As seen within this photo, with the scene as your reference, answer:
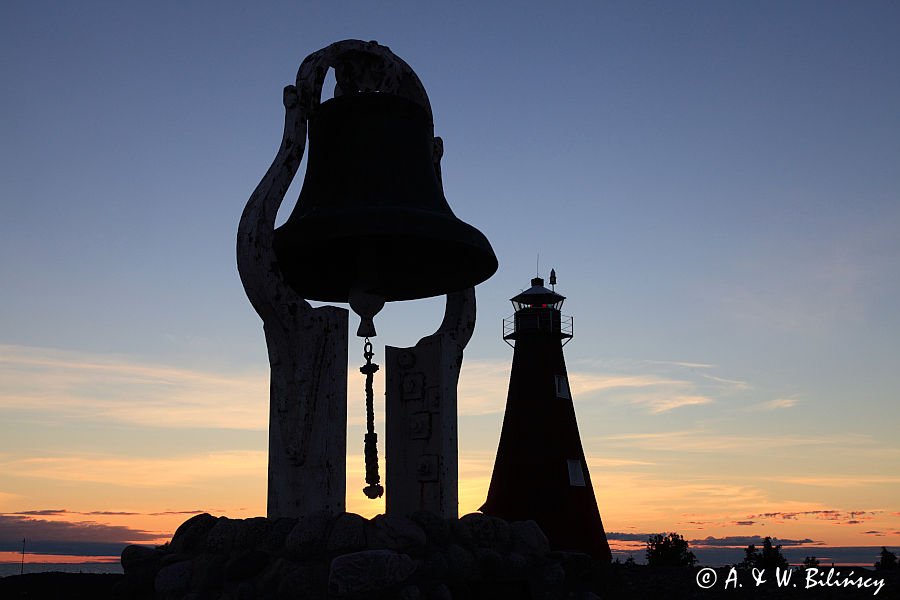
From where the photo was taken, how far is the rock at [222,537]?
24.0ft

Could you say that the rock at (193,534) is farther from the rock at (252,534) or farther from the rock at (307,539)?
the rock at (307,539)

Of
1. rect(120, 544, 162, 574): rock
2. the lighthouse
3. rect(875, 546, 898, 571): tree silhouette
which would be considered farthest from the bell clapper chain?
the lighthouse

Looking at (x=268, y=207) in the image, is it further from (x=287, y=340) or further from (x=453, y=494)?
(x=453, y=494)

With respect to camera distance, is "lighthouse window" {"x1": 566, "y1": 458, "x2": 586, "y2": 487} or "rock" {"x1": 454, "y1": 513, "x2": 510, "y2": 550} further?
"lighthouse window" {"x1": 566, "y1": 458, "x2": 586, "y2": 487}

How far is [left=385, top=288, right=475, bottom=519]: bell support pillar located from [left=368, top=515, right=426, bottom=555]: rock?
1.05m

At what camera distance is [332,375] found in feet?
24.7

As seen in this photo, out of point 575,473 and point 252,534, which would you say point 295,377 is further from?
point 575,473

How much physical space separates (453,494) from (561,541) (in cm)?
1940

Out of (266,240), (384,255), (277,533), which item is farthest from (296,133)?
(277,533)

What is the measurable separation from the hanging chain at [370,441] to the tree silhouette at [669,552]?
62.2ft

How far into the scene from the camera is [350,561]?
21.9 ft

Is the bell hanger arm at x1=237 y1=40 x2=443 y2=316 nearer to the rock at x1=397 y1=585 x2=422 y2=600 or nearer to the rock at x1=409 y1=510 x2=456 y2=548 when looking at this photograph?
the rock at x1=409 y1=510 x2=456 y2=548

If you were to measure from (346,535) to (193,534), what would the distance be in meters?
1.61

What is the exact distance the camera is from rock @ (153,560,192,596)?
24.2 ft
